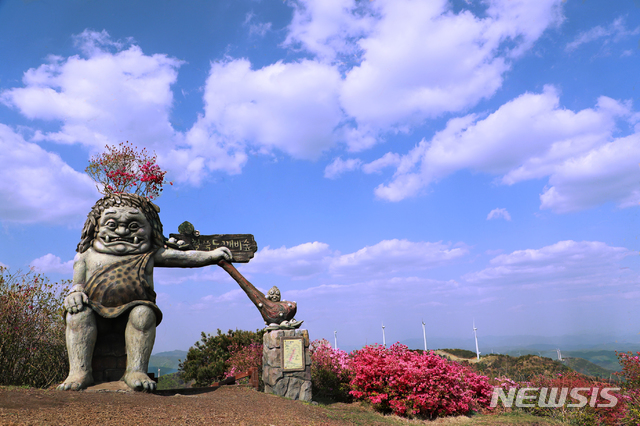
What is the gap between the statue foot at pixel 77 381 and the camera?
21.3 ft

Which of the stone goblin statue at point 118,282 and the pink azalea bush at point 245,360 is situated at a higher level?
the stone goblin statue at point 118,282

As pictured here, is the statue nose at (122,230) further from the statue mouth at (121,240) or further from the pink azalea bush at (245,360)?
the pink azalea bush at (245,360)

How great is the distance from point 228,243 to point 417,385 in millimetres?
5378

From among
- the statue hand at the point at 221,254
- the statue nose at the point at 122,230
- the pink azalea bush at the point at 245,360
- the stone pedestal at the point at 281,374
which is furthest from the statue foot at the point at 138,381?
the pink azalea bush at the point at 245,360

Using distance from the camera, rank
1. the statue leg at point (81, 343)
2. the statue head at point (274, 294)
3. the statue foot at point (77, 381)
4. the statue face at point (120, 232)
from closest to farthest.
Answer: the statue foot at point (77, 381) < the statue leg at point (81, 343) < the statue face at point (120, 232) < the statue head at point (274, 294)

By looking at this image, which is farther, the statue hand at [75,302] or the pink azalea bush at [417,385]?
the pink azalea bush at [417,385]

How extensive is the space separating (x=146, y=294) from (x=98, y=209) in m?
2.04

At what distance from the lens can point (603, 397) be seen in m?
8.47

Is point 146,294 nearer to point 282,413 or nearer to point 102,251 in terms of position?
point 102,251

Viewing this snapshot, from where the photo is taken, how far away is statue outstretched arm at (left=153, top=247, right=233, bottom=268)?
849 cm

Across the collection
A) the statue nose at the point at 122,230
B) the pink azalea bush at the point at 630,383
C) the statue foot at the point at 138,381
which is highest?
the statue nose at the point at 122,230

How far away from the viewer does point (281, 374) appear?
837 cm

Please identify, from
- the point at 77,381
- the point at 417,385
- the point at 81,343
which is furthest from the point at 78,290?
the point at 417,385

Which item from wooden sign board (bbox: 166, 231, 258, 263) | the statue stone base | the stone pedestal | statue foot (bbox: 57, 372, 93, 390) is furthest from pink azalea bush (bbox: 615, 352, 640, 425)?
statue foot (bbox: 57, 372, 93, 390)
